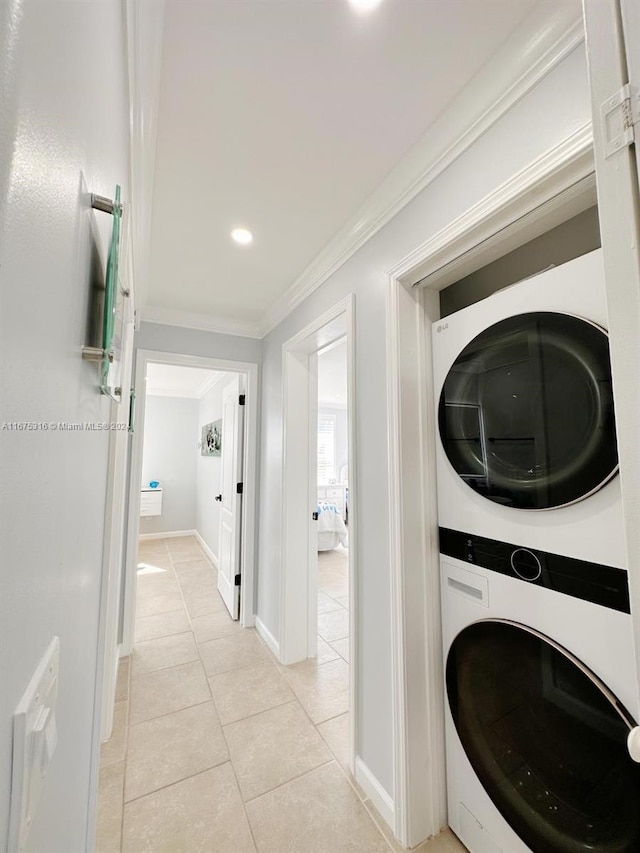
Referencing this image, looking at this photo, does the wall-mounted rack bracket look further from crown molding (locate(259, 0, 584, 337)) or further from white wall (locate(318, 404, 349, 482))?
white wall (locate(318, 404, 349, 482))

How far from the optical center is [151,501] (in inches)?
229

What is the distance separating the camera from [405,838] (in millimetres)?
1271

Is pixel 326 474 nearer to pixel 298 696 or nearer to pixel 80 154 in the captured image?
pixel 298 696

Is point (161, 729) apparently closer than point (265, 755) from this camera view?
No

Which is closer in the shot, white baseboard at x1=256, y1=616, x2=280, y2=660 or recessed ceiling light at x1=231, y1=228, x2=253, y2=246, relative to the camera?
recessed ceiling light at x1=231, y1=228, x2=253, y2=246

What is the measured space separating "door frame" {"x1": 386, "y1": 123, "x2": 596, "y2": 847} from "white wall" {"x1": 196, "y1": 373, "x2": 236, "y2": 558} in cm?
324

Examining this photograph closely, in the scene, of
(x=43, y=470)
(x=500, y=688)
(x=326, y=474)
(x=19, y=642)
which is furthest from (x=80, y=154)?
(x=326, y=474)

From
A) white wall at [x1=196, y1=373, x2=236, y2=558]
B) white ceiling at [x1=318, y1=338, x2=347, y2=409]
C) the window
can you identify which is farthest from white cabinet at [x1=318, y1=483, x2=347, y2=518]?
white wall at [x1=196, y1=373, x2=236, y2=558]

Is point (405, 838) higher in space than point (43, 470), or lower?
lower

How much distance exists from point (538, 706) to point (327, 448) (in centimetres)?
631

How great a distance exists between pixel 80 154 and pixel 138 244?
59.8 inches

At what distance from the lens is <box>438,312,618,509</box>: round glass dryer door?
36.1 inches

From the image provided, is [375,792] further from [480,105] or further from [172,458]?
[172,458]

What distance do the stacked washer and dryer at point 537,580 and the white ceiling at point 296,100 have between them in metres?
0.71
